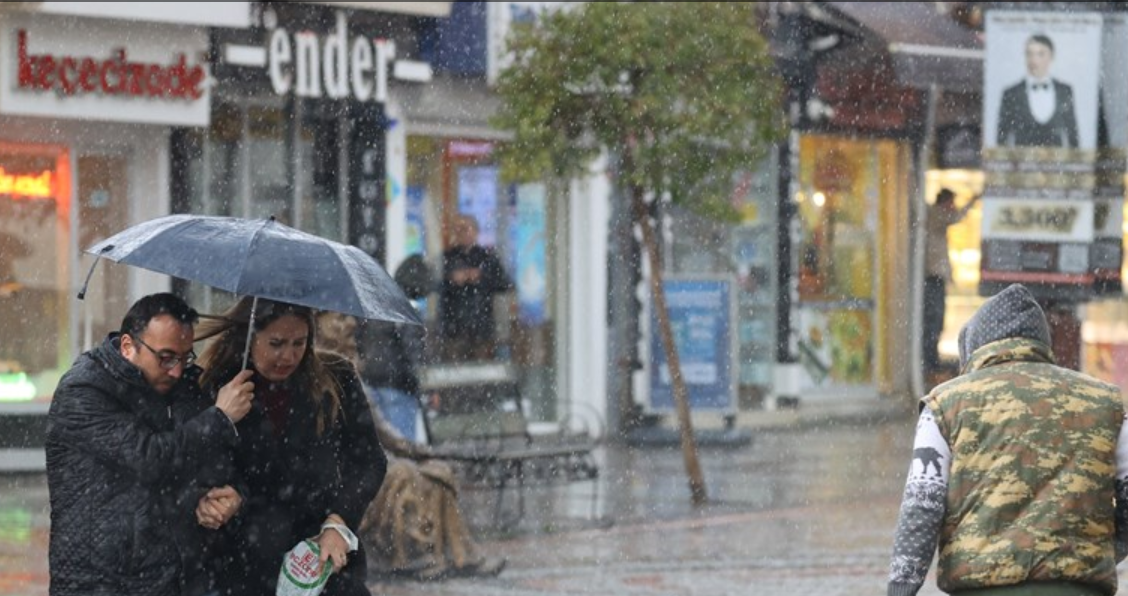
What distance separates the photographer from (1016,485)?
16.8 feet

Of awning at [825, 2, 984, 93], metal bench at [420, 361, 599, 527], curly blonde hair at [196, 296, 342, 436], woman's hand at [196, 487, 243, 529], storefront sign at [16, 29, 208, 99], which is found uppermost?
awning at [825, 2, 984, 93]

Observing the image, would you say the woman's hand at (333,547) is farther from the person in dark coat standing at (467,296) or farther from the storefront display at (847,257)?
the storefront display at (847,257)

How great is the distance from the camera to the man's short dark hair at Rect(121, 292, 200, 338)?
5.52m

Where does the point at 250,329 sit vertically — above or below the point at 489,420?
above

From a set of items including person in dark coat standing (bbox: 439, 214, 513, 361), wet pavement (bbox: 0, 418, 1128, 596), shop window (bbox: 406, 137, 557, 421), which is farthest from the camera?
shop window (bbox: 406, 137, 557, 421)

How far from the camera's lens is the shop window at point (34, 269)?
656 inches

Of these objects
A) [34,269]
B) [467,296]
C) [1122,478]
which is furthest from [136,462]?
[467,296]

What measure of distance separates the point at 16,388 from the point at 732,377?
6.38 meters

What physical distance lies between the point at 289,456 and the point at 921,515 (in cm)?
168

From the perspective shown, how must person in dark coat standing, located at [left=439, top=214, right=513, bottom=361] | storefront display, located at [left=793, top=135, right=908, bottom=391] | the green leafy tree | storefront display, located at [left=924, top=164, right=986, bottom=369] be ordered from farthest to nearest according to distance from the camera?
storefront display, located at [left=924, top=164, right=986, bottom=369] < storefront display, located at [left=793, top=135, right=908, bottom=391] < person in dark coat standing, located at [left=439, top=214, right=513, bottom=361] < the green leafy tree

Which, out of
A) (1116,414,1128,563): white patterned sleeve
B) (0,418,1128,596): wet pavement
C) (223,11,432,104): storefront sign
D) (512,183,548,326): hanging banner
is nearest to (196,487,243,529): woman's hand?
(1116,414,1128,563): white patterned sleeve

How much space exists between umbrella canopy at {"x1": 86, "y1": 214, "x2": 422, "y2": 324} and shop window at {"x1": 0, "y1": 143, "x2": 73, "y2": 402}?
11112 millimetres

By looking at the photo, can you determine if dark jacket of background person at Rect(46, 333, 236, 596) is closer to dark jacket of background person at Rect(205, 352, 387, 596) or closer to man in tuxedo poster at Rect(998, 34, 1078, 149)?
dark jacket of background person at Rect(205, 352, 387, 596)

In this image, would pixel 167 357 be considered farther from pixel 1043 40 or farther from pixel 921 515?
pixel 1043 40
